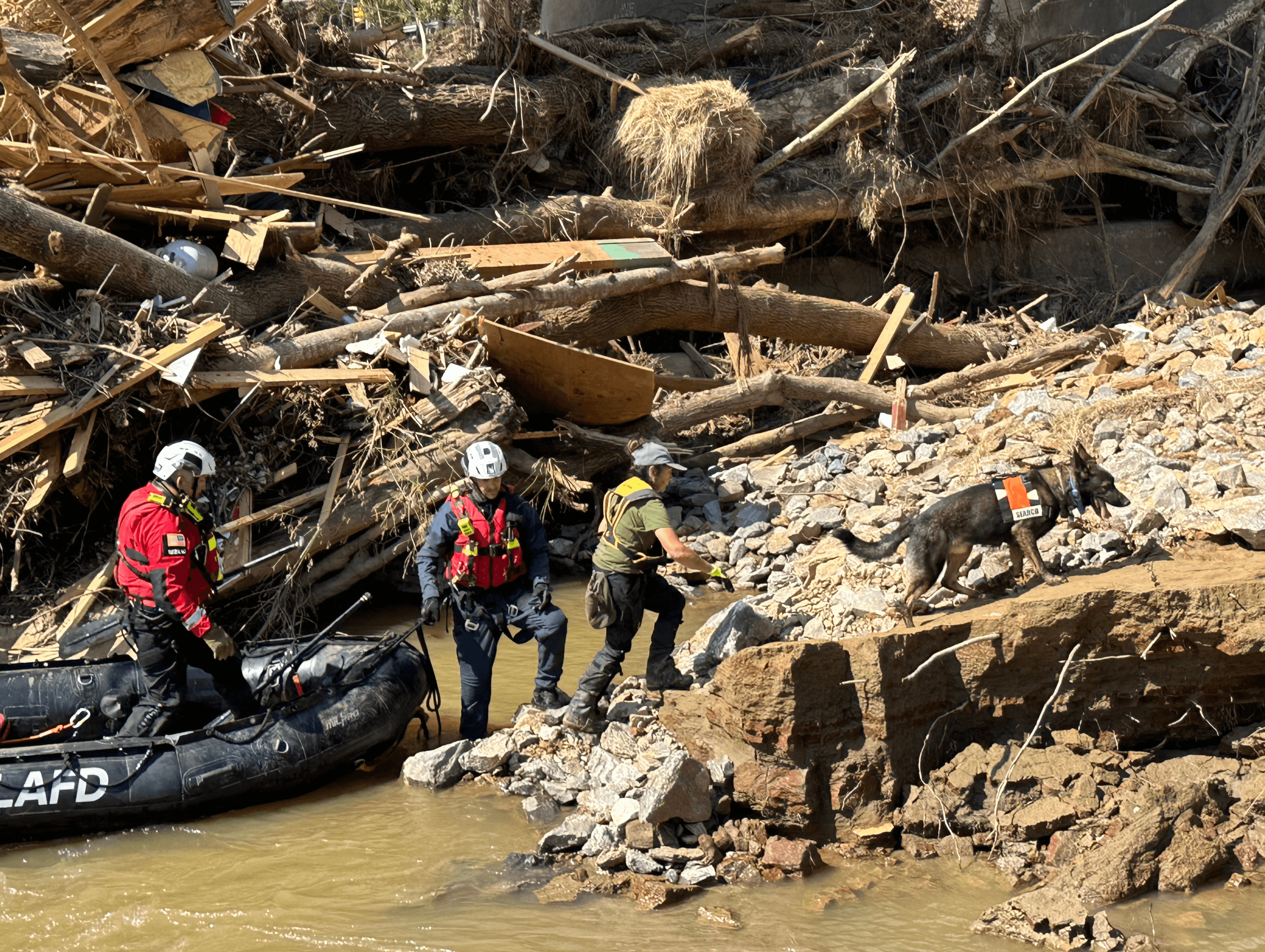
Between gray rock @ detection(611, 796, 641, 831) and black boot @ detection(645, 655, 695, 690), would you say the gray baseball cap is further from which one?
gray rock @ detection(611, 796, 641, 831)

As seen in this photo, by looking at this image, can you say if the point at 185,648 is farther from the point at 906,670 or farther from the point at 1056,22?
the point at 1056,22

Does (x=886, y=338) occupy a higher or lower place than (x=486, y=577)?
higher

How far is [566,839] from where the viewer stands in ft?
17.8

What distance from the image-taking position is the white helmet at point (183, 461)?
6.00m

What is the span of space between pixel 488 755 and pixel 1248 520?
14.8ft

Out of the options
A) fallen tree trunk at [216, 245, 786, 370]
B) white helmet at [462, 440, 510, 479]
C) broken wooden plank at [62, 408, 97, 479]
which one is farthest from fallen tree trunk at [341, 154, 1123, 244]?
white helmet at [462, 440, 510, 479]

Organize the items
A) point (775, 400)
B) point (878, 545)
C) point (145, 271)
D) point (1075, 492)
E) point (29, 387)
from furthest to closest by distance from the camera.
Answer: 1. point (775, 400)
2. point (145, 271)
3. point (29, 387)
4. point (878, 545)
5. point (1075, 492)

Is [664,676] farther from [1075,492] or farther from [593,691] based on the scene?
[1075,492]

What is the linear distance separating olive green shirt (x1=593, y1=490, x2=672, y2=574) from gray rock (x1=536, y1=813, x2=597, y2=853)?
5.24 ft

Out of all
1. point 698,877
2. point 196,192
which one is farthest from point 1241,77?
point 698,877

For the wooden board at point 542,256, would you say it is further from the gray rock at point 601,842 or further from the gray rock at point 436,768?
the gray rock at point 601,842

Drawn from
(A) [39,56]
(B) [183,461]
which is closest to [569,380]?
(B) [183,461]

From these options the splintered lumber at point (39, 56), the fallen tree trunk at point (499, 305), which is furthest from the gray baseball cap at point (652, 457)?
the splintered lumber at point (39, 56)

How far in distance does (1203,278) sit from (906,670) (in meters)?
13.1
